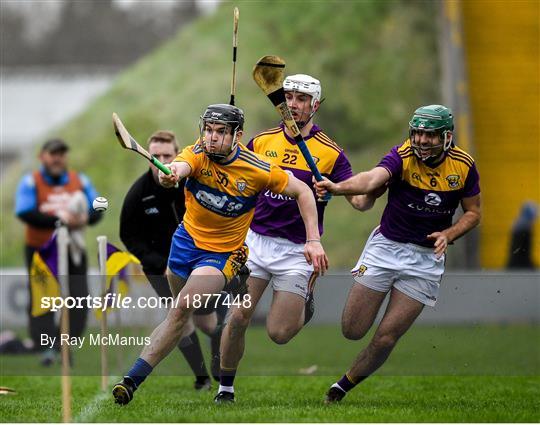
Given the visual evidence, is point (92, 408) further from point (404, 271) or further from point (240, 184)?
point (404, 271)

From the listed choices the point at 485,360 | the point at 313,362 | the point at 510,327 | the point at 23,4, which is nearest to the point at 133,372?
the point at 485,360

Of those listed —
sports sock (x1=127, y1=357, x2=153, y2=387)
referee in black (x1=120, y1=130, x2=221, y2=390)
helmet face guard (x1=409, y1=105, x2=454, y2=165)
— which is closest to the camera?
sports sock (x1=127, y1=357, x2=153, y2=387)

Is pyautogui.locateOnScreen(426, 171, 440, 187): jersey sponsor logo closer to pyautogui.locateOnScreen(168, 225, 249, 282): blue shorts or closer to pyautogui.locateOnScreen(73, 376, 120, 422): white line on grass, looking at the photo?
pyautogui.locateOnScreen(168, 225, 249, 282): blue shorts

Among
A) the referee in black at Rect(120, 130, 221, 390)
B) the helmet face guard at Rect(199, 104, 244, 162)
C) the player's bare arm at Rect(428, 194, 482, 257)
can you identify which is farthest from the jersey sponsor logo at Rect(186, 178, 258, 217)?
the referee in black at Rect(120, 130, 221, 390)

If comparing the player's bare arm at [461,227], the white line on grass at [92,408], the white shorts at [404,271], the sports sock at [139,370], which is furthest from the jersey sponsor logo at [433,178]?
the white line on grass at [92,408]

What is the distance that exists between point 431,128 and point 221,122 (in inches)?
54.3

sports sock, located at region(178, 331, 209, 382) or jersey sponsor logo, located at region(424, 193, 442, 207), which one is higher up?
jersey sponsor logo, located at region(424, 193, 442, 207)

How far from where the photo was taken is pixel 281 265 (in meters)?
8.17

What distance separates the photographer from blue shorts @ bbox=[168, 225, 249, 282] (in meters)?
7.59

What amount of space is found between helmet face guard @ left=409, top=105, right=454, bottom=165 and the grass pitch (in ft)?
4.78

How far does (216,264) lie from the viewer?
7.56 meters

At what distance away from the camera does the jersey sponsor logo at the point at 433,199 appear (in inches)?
311

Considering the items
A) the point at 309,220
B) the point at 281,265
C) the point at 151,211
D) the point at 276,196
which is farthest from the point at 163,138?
the point at 309,220

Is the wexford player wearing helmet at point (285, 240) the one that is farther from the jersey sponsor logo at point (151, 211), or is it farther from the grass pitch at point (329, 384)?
the jersey sponsor logo at point (151, 211)
